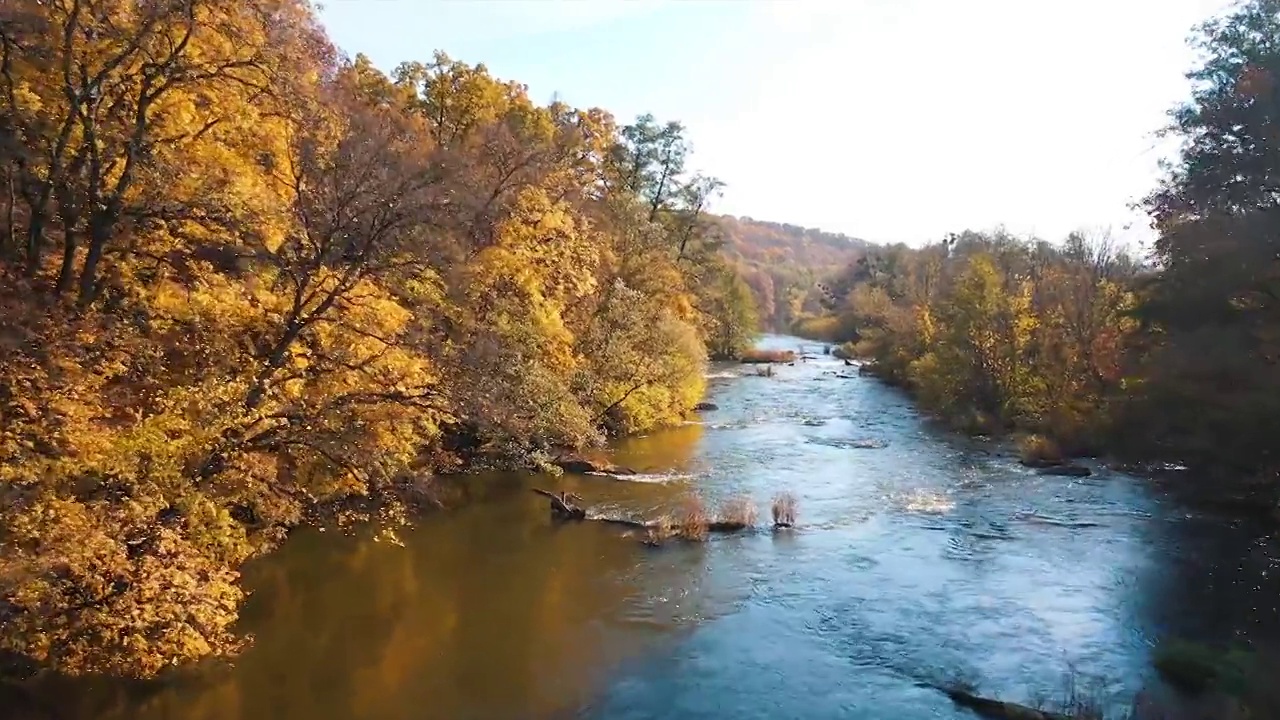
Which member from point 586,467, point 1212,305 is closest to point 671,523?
point 586,467

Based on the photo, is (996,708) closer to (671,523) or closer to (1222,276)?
(671,523)

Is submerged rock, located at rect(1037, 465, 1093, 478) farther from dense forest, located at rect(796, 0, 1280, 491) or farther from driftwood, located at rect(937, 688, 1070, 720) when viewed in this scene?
driftwood, located at rect(937, 688, 1070, 720)

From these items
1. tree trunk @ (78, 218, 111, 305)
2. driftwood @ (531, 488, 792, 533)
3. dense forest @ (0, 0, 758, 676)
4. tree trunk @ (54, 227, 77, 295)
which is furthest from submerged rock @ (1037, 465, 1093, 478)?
tree trunk @ (54, 227, 77, 295)

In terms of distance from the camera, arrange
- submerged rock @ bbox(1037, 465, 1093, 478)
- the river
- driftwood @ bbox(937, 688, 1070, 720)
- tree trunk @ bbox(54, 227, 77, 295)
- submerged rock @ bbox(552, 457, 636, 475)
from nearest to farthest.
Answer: driftwood @ bbox(937, 688, 1070, 720)
tree trunk @ bbox(54, 227, 77, 295)
the river
submerged rock @ bbox(552, 457, 636, 475)
submerged rock @ bbox(1037, 465, 1093, 478)

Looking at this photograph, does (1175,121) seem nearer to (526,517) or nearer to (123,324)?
(526,517)

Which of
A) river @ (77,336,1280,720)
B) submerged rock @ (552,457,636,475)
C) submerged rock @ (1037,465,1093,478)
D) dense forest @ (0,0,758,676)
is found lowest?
river @ (77,336,1280,720)

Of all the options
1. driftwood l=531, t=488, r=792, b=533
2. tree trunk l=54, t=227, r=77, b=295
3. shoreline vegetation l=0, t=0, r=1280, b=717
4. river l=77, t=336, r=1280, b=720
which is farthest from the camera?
driftwood l=531, t=488, r=792, b=533

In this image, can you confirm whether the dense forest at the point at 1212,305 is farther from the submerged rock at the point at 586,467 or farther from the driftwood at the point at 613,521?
the submerged rock at the point at 586,467
